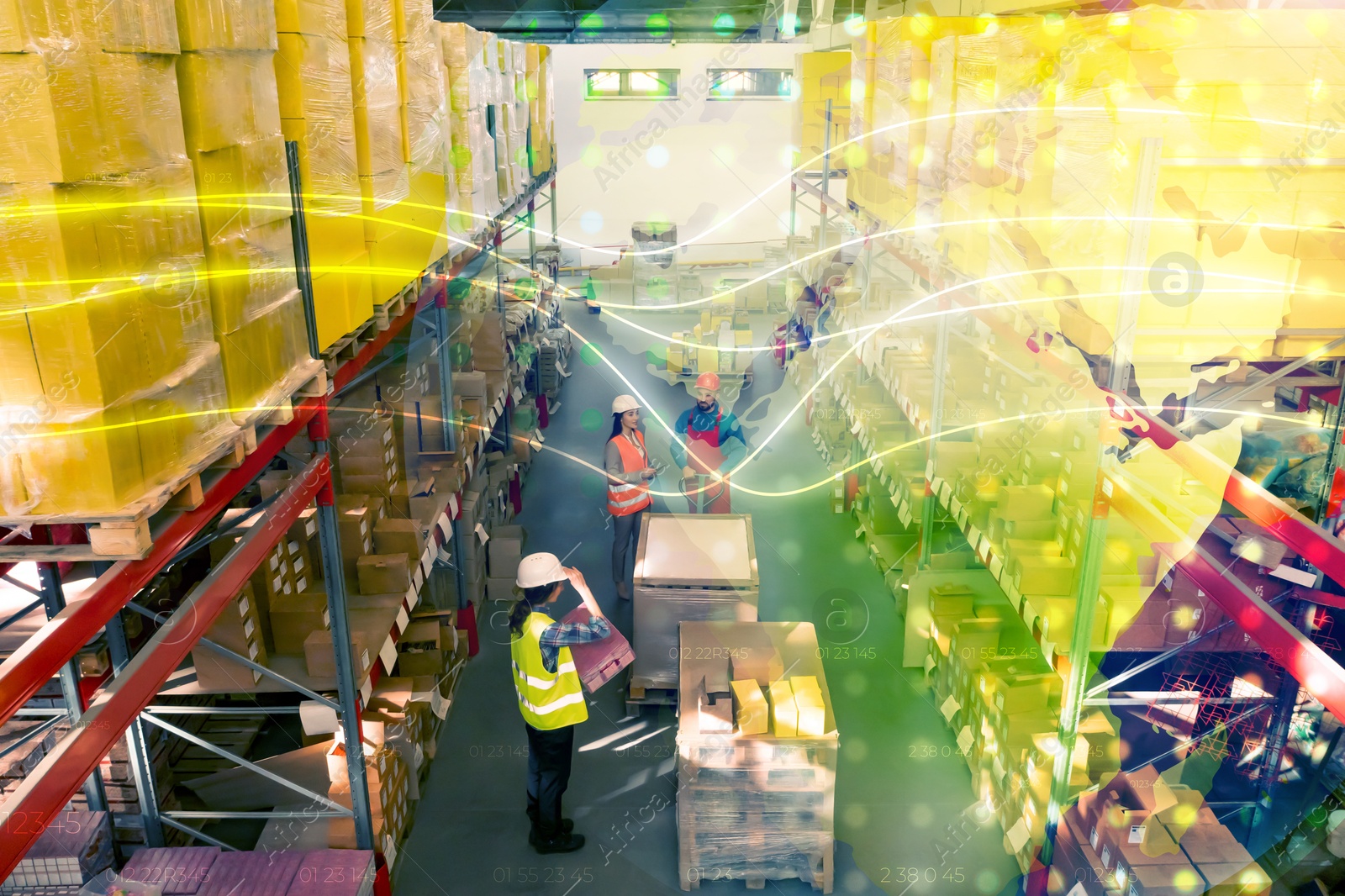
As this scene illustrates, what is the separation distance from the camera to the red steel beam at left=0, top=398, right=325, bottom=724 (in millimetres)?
2105

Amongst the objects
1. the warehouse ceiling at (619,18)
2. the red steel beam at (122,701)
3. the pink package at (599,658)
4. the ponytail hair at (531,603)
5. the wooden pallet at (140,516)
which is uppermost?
the warehouse ceiling at (619,18)

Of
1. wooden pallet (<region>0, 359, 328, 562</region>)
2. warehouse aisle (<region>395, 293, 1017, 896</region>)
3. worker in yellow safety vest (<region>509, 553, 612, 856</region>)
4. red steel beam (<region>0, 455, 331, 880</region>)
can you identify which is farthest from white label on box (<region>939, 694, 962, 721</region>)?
wooden pallet (<region>0, 359, 328, 562</region>)

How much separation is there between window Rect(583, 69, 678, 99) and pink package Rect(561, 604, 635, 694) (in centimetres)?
1728

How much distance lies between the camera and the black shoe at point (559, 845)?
201 inches

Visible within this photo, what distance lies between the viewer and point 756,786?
15.6 ft

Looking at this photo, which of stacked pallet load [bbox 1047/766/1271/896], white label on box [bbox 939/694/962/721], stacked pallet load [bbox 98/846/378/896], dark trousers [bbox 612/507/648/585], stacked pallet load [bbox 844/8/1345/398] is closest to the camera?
stacked pallet load [bbox 844/8/1345/398]

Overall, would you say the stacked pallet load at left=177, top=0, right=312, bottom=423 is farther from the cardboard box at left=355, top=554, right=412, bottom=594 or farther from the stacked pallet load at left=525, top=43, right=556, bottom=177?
the stacked pallet load at left=525, top=43, right=556, bottom=177

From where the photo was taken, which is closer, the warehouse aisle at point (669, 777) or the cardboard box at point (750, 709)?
the cardboard box at point (750, 709)

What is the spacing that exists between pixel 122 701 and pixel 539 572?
2559mm

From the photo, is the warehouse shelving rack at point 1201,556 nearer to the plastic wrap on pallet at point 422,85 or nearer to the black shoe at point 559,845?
the black shoe at point 559,845

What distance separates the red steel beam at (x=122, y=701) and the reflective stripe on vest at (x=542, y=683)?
155 centimetres

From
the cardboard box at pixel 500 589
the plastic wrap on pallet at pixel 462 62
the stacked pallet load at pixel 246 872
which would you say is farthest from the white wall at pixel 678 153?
the stacked pallet load at pixel 246 872

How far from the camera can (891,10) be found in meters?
12.2

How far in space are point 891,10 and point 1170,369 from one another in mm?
9807
